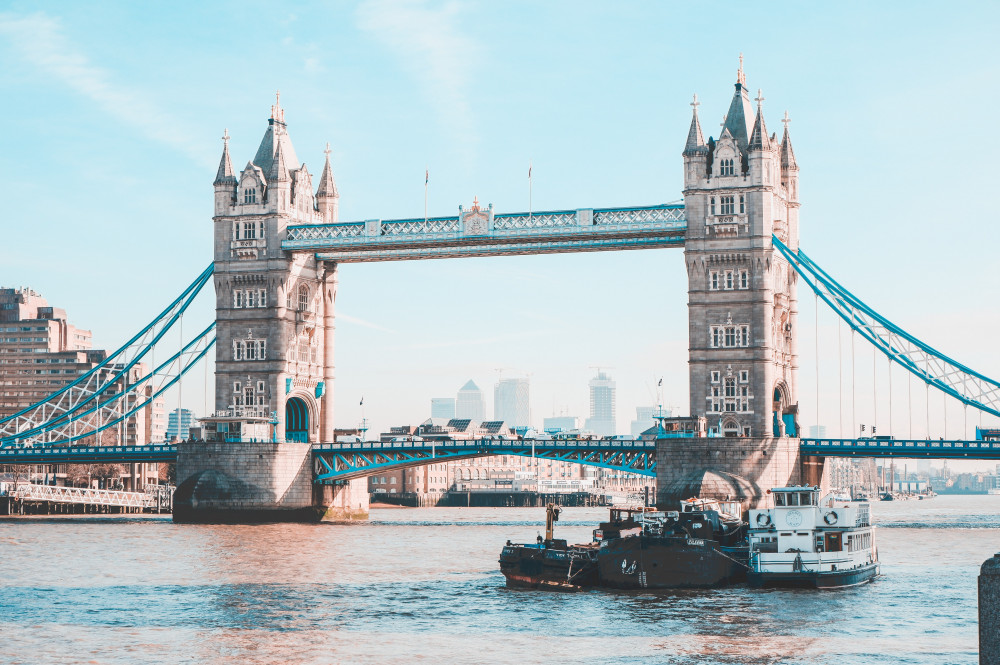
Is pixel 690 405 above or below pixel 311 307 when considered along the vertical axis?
below

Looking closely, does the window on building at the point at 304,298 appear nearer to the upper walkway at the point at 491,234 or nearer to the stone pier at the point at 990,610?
the upper walkway at the point at 491,234

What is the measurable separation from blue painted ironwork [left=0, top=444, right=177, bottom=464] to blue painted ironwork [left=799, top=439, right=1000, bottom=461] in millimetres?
58888

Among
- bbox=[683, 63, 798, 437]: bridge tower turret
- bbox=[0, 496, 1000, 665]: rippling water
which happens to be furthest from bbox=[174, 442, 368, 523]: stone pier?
bbox=[683, 63, 798, 437]: bridge tower turret

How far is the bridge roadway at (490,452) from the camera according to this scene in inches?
4136

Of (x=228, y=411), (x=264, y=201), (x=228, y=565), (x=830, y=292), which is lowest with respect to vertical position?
(x=228, y=565)

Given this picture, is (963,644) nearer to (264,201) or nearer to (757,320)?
(757,320)

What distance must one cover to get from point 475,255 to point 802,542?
63.1m

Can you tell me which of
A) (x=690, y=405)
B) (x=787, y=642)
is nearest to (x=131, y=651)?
(x=787, y=642)

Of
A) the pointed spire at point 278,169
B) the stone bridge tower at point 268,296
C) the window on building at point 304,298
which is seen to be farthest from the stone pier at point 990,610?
the window on building at point 304,298

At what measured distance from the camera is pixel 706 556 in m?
60.5

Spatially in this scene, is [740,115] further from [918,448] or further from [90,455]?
[90,455]

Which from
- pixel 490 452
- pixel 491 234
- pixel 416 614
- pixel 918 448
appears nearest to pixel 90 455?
pixel 490 452

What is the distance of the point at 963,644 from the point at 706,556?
16.4 m

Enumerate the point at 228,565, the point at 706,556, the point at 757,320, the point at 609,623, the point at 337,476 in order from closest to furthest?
1. the point at 609,623
2. the point at 706,556
3. the point at 228,565
4. the point at 757,320
5. the point at 337,476
